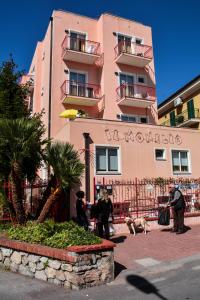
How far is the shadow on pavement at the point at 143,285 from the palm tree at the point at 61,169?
347 centimetres

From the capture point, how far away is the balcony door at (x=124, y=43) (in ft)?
75.3

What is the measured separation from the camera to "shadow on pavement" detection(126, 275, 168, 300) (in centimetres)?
642

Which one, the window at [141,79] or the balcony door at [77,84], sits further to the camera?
the window at [141,79]

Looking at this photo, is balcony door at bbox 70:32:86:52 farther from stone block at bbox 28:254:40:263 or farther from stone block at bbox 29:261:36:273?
stone block at bbox 29:261:36:273

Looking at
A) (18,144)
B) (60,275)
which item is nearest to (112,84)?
(18,144)

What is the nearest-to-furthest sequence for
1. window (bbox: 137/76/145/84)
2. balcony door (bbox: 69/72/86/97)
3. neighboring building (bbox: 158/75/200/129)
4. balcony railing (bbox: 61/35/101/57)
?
1. balcony door (bbox: 69/72/86/97)
2. balcony railing (bbox: 61/35/101/57)
3. window (bbox: 137/76/145/84)
4. neighboring building (bbox: 158/75/200/129)

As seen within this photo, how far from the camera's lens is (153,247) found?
10.3 m

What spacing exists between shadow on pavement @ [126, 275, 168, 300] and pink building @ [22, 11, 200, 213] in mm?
9258

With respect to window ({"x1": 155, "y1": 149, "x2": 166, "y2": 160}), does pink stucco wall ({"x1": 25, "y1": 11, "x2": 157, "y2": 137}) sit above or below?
above

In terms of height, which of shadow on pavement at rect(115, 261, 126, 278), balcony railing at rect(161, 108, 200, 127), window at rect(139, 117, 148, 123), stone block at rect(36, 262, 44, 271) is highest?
balcony railing at rect(161, 108, 200, 127)

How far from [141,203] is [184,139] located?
5.26 m

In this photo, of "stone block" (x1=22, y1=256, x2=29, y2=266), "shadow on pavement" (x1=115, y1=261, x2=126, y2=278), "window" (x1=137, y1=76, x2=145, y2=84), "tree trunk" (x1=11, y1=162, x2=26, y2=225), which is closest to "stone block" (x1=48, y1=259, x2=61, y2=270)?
"stone block" (x1=22, y1=256, x2=29, y2=266)

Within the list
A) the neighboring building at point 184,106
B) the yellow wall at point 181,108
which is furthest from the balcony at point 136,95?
the yellow wall at point 181,108

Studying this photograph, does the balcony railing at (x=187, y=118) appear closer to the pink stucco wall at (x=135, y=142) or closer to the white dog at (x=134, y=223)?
the pink stucco wall at (x=135, y=142)
